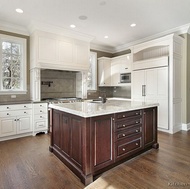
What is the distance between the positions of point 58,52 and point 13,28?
1382 millimetres

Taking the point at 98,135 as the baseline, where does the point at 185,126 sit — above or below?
below

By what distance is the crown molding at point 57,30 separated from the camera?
390 centimetres

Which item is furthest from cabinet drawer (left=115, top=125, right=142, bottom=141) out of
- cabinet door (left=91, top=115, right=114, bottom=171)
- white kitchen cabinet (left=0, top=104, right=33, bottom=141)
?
white kitchen cabinet (left=0, top=104, right=33, bottom=141)

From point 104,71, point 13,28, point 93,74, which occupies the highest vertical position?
point 13,28

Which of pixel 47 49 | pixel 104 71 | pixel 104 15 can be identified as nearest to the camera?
pixel 104 15

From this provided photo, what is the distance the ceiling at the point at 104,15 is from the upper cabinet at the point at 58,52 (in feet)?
1.22

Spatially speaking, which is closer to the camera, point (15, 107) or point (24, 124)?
A: point (15, 107)

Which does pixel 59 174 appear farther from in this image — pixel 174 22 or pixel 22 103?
pixel 174 22

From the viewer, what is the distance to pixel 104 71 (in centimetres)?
594

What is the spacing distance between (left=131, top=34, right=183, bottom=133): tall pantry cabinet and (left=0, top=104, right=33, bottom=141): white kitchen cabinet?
352 cm

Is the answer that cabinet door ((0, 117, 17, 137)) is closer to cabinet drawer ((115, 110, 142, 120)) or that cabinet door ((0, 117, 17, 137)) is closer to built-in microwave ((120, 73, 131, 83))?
cabinet drawer ((115, 110, 142, 120))

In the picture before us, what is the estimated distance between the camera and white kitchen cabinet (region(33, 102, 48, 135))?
394cm

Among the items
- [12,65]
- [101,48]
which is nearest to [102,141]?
[12,65]

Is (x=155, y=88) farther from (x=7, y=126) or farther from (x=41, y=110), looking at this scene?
(x=7, y=126)
